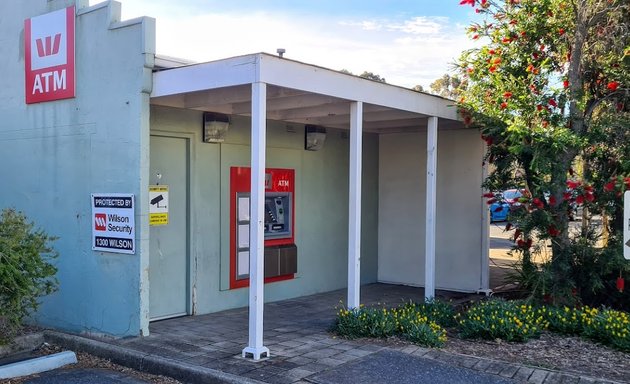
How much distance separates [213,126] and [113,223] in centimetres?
201

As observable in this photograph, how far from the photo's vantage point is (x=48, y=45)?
7832 millimetres

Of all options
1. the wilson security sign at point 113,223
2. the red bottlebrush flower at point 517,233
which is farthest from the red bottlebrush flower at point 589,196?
the wilson security sign at point 113,223

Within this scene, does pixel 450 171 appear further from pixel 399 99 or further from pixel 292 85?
pixel 292 85

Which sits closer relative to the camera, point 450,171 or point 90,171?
point 90,171

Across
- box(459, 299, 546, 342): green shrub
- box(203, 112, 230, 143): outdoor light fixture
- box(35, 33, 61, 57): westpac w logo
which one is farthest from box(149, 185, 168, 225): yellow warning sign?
box(459, 299, 546, 342): green shrub

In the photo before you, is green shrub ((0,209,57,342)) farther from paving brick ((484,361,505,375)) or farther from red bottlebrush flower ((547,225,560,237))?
red bottlebrush flower ((547,225,560,237))

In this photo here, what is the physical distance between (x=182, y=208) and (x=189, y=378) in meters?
2.99

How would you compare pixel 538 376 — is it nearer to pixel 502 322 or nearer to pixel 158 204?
pixel 502 322

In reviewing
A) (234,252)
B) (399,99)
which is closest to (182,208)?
(234,252)

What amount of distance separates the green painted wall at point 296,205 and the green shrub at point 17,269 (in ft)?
6.60

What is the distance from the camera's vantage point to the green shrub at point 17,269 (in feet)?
20.7

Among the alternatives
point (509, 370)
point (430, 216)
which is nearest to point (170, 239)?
point (430, 216)

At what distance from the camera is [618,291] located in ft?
26.0

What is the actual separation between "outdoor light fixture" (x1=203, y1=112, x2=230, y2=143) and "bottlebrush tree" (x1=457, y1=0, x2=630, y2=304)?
11.4ft
